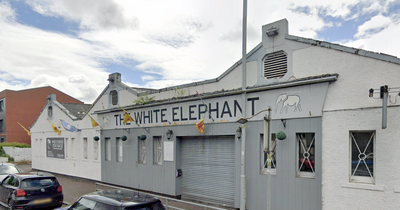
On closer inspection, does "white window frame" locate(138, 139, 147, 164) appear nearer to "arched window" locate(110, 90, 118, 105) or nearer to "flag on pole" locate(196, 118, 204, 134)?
"arched window" locate(110, 90, 118, 105)

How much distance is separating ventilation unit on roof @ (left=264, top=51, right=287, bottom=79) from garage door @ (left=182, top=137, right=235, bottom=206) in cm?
269

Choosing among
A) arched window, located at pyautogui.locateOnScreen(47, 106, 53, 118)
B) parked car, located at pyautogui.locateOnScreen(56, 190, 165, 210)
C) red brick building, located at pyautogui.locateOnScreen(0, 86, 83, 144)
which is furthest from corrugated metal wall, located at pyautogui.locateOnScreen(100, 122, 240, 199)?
red brick building, located at pyautogui.locateOnScreen(0, 86, 83, 144)

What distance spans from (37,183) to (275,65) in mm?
9021

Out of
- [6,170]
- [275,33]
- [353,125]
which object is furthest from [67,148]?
[353,125]

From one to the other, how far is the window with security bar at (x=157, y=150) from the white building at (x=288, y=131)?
0.05m

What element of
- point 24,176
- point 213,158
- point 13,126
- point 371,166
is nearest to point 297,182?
point 371,166

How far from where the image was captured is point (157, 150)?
41.5ft

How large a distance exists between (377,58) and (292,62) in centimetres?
217

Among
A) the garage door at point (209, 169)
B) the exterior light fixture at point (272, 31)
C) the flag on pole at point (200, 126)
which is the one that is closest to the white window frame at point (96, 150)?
the garage door at point (209, 169)

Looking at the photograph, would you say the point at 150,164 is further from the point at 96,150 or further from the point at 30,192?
the point at 96,150

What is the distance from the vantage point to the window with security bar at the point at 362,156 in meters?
6.95

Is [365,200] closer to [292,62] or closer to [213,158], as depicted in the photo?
[292,62]

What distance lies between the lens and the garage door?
9953mm

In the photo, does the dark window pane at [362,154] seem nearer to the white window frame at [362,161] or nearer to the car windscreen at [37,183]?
the white window frame at [362,161]
